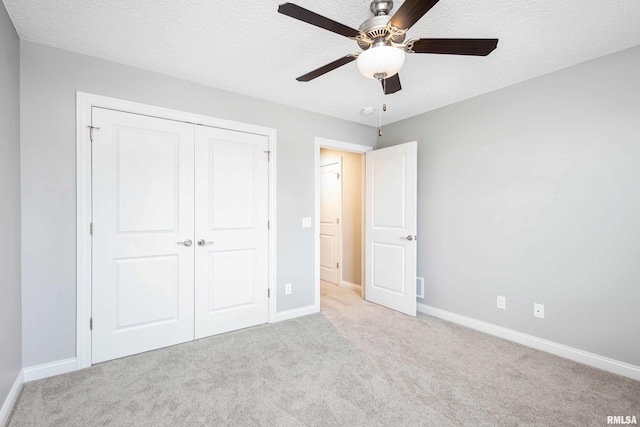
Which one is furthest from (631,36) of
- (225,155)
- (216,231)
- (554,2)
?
(216,231)

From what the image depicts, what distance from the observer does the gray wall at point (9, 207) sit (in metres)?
1.68

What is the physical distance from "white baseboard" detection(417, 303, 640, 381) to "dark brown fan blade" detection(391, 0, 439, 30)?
9.22 ft

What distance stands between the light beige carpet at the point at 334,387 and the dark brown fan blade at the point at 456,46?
6.90 feet

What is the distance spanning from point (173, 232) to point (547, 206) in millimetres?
3336

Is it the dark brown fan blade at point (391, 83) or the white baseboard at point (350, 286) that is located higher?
the dark brown fan blade at point (391, 83)

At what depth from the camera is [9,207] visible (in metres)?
1.80

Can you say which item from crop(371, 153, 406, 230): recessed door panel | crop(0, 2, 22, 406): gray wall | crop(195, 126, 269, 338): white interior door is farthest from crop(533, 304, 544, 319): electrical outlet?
crop(0, 2, 22, 406): gray wall

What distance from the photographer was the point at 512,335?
2.72m

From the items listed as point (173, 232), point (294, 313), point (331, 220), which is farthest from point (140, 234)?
point (331, 220)

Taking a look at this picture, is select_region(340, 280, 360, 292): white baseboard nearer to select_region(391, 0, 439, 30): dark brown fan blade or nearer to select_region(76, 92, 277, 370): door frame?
select_region(76, 92, 277, 370): door frame

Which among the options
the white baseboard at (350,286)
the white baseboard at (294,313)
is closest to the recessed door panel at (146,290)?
the white baseboard at (294,313)

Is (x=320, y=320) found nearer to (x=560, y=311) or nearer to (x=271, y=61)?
(x=560, y=311)

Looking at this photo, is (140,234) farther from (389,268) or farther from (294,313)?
(389,268)

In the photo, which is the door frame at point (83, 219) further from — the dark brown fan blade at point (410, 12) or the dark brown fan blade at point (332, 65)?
the dark brown fan blade at point (410, 12)
